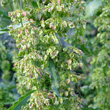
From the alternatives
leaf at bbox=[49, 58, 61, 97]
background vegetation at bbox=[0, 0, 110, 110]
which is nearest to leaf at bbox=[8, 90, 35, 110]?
background vegetation at bbox=[0, 0, 110, 110]

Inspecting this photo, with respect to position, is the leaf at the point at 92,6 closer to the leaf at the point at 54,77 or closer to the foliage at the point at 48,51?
the foliage at the point at 48,51

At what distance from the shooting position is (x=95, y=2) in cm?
137

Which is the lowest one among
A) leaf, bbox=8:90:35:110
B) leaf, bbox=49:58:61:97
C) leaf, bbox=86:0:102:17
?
leaf, bbox=8:90:35:110

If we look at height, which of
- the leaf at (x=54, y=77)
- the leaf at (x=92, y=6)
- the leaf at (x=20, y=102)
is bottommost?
the leaf at (x=20, y=102)

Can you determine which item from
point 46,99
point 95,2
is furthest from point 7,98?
point 95,2

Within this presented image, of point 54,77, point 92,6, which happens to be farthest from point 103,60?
point 54,77

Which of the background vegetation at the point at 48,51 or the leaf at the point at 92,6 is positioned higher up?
the leaf at the point at 92,6

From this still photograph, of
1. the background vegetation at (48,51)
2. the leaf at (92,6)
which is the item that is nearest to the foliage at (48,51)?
the background vegetation at (48,51)

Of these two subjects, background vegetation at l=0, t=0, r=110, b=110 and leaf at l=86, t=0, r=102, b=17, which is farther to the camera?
leaf at l=86, t=0, r=102, b=17

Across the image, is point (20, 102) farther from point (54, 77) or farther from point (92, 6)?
point (92, 6)

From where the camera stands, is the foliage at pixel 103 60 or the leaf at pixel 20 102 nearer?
the leaf at pixel 20 102

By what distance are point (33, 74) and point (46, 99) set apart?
5.8 inches

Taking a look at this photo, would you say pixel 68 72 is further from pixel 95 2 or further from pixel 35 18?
pixel 95 2

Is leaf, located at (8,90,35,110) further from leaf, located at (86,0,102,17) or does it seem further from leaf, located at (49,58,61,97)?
leaf, located at (86,0,102,17)
